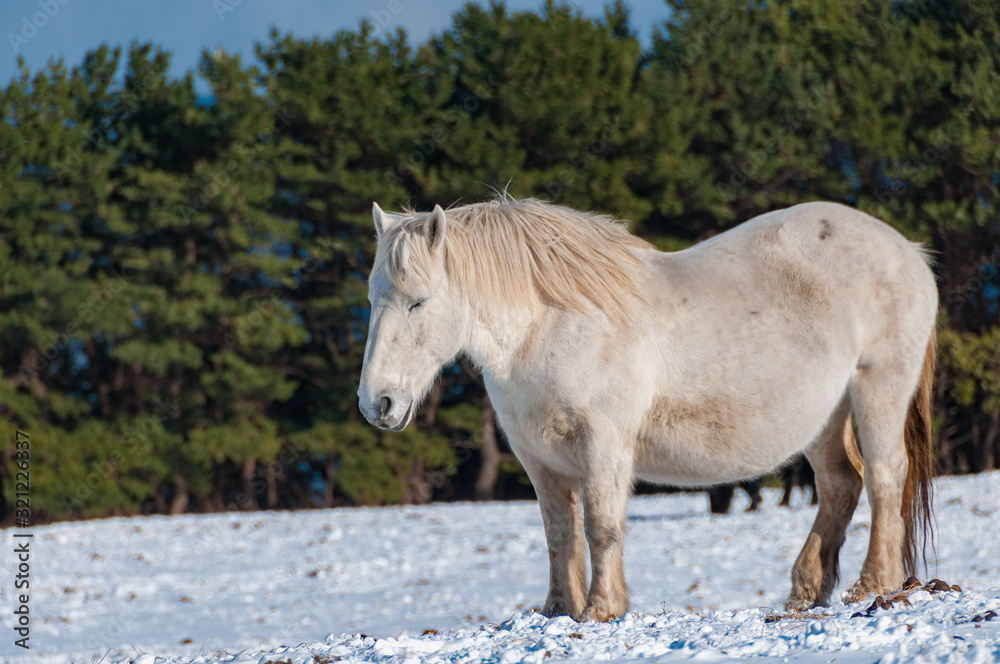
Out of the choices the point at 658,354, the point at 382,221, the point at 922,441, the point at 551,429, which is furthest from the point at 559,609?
the point at 922,441

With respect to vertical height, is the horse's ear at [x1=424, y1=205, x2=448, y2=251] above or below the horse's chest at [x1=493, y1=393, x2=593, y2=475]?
above

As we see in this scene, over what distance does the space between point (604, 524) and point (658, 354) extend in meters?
0.76

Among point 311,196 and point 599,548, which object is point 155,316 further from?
point 599,548

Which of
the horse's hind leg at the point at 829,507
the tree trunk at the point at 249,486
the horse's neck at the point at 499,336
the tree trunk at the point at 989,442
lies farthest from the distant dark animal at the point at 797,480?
the horse's neck at the point at 499,336

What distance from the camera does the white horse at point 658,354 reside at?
12.4 feet

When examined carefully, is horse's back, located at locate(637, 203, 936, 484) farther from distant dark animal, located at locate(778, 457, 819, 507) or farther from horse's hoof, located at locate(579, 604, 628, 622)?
distant dark animal, located at locate(778, 457, 819, 507)

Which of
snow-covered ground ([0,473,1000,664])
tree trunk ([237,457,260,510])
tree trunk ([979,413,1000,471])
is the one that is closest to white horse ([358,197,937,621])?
snow-covered ground ([0,473,1000,664])

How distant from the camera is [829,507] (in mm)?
4691

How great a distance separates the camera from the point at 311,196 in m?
19.5

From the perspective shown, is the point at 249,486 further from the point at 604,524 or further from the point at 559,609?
the point at 604,524

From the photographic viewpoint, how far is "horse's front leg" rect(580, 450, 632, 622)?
3.76 metres

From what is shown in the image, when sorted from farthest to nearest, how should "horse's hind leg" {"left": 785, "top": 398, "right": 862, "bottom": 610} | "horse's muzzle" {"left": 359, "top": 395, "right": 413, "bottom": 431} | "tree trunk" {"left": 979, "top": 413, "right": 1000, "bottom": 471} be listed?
"tree trunk" {"left": 979, "top": 413, "right": 1000, "bottom": 471} → "horse's hind leg" {"left": 785, "top": 398, "right": 862, "bottom": 610} → "horse's muzzle" {"left": 359, "top": 395, "right": 413, "bottom": 431}

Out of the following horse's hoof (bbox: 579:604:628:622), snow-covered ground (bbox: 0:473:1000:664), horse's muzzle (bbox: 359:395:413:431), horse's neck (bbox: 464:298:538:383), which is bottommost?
snow-covered ground (bbox: 0:473:1000:664)

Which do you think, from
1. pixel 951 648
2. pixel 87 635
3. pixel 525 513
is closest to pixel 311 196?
pixel 525 513
